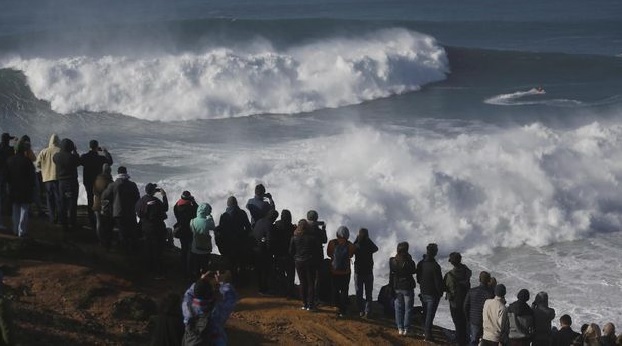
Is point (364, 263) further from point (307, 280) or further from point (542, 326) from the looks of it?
point (542, 326)

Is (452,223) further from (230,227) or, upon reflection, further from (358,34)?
(358,34)

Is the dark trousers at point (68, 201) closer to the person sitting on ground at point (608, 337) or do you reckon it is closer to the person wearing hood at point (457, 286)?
the person wearing hood at point (457, 286)

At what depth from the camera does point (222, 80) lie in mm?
35406

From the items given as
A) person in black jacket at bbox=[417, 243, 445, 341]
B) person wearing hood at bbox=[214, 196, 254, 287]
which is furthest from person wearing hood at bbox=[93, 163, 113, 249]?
person in black jacket at bbox=[417, 243, 445, 341]

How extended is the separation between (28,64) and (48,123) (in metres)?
6.88

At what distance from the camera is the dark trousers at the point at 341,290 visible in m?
12.1

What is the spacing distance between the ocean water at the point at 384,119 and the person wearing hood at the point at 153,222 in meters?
5.36

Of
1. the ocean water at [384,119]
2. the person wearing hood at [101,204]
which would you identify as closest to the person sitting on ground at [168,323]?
the person wearing hood at [101,204]

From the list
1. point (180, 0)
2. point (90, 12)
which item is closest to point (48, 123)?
point (90, 12)

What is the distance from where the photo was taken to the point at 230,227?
12211 millimetres

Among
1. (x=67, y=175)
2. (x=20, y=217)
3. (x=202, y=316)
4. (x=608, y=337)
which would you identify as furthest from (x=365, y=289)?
(x=20, y=217)

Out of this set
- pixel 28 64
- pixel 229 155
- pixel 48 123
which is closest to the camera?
pixel 229 155

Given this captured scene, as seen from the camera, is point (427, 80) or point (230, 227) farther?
point (427, 80)

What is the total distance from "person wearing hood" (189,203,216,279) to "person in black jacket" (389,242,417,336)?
2.52 m
